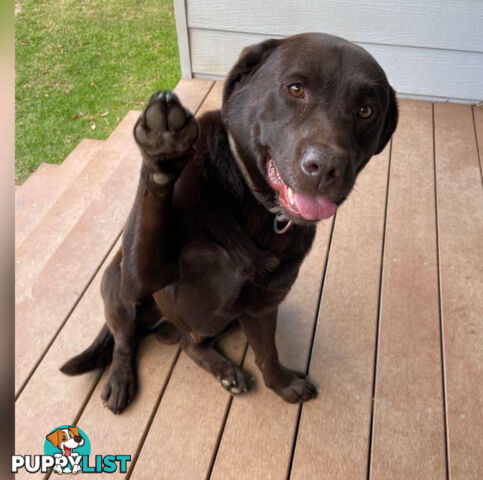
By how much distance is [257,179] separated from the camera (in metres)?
1.30

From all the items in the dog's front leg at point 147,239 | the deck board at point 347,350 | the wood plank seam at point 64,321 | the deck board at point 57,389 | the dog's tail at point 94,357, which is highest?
the dog's front leg at point 147,239

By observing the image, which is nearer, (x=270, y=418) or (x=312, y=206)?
(x=312, y=206)

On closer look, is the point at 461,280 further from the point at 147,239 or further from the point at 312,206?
the point at 147,239

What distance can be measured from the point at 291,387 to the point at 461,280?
994 millimetres

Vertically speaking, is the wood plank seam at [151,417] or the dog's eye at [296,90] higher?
the dog's eye at [296,90]

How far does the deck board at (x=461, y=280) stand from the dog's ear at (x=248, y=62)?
4.26ft

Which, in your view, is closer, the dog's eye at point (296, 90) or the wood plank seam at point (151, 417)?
the dog's eye at point (296, 90)

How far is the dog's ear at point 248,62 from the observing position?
131 centimetres

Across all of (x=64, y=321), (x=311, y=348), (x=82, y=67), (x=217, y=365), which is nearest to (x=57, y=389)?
(x=64, y=321)

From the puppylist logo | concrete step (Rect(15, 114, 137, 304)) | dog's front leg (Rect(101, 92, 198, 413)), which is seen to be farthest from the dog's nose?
concrete step (Rect(15, 114, 137, 304))

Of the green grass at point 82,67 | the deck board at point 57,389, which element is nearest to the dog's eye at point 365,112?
the deck board at point 57,389

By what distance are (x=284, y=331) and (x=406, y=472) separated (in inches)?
25.7

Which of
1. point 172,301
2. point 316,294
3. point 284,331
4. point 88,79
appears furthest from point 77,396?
point 88,79

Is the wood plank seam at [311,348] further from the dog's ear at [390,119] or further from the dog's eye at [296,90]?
the dog's eye at [296,90]
